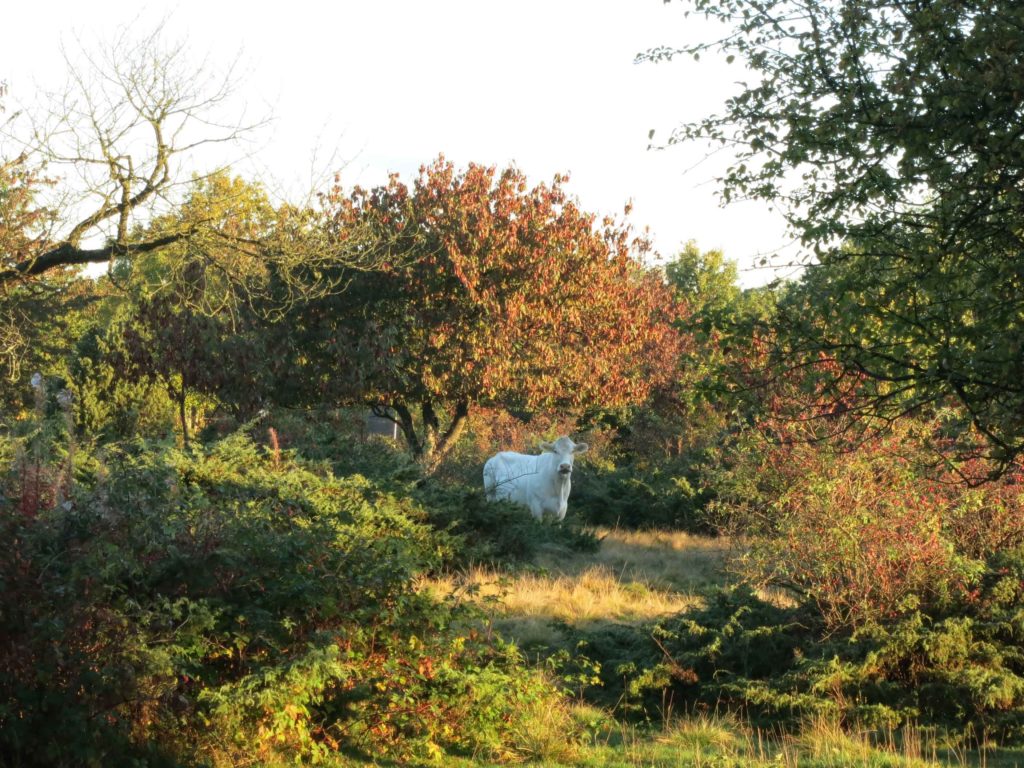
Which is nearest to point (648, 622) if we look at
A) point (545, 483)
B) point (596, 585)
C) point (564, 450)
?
point (596, 585)

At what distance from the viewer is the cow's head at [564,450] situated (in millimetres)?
19328

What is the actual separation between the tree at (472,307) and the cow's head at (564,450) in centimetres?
175

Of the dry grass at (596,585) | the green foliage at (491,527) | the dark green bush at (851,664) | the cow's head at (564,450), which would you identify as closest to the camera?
the dark green bush at (851,664)

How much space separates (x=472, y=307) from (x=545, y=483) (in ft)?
12.3

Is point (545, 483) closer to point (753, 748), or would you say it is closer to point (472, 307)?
point (472, 307)

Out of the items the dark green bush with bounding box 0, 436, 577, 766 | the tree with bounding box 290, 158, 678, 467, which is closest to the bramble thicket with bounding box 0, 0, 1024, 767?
the dark green bush with bounding box 0, 436, 577, 766

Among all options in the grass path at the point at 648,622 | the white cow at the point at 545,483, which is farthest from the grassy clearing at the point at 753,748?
the white cow at the point at 545,483

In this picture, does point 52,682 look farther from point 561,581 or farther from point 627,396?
point 627,396

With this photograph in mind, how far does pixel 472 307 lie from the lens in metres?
21.4

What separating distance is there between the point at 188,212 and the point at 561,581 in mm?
6681

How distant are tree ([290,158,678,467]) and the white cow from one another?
67.4 inches

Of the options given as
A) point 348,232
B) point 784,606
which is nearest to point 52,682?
point 784,606

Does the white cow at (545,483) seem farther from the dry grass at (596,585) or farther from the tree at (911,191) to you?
the tree at (911,191)

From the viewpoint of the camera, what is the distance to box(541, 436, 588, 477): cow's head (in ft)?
63.4
